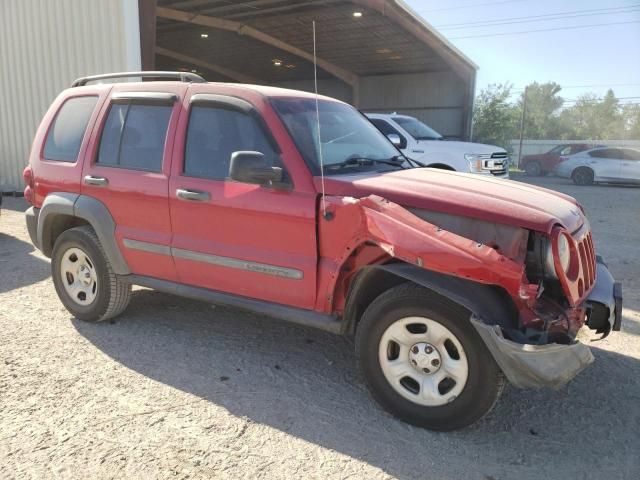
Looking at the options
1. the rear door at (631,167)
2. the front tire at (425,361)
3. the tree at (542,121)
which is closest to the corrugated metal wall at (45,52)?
the front tire at (425,361)

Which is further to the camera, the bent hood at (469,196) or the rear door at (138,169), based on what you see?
the rear door at (138,169)

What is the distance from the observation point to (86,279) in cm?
451

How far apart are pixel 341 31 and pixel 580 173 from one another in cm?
984

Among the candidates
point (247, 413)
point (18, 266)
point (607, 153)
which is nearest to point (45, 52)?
point (18, 266)

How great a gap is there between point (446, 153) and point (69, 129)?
7405 mm

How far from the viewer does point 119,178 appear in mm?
4098

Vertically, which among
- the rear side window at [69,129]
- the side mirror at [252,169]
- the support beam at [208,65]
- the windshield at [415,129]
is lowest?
the side mirror at [252,169]

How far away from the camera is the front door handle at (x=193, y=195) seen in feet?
12.0

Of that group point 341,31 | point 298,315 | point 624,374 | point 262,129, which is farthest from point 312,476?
point 341,31

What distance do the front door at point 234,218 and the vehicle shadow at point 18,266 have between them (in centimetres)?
280

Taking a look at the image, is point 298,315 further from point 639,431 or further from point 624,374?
point 624,374

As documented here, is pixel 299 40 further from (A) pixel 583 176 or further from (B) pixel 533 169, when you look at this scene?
(A) pixel 583 176

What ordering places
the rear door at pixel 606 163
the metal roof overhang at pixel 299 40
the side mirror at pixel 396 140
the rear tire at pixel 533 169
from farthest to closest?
the rear tire at pixel 533 169 < the rear door at pixel 606 163 < the metal roof overhang at pixel 299 40 < the side mirror at pixel 396 140

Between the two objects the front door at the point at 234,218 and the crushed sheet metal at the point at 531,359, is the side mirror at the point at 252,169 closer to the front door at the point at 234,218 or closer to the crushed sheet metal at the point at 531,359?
the front door at the point at 234,218
